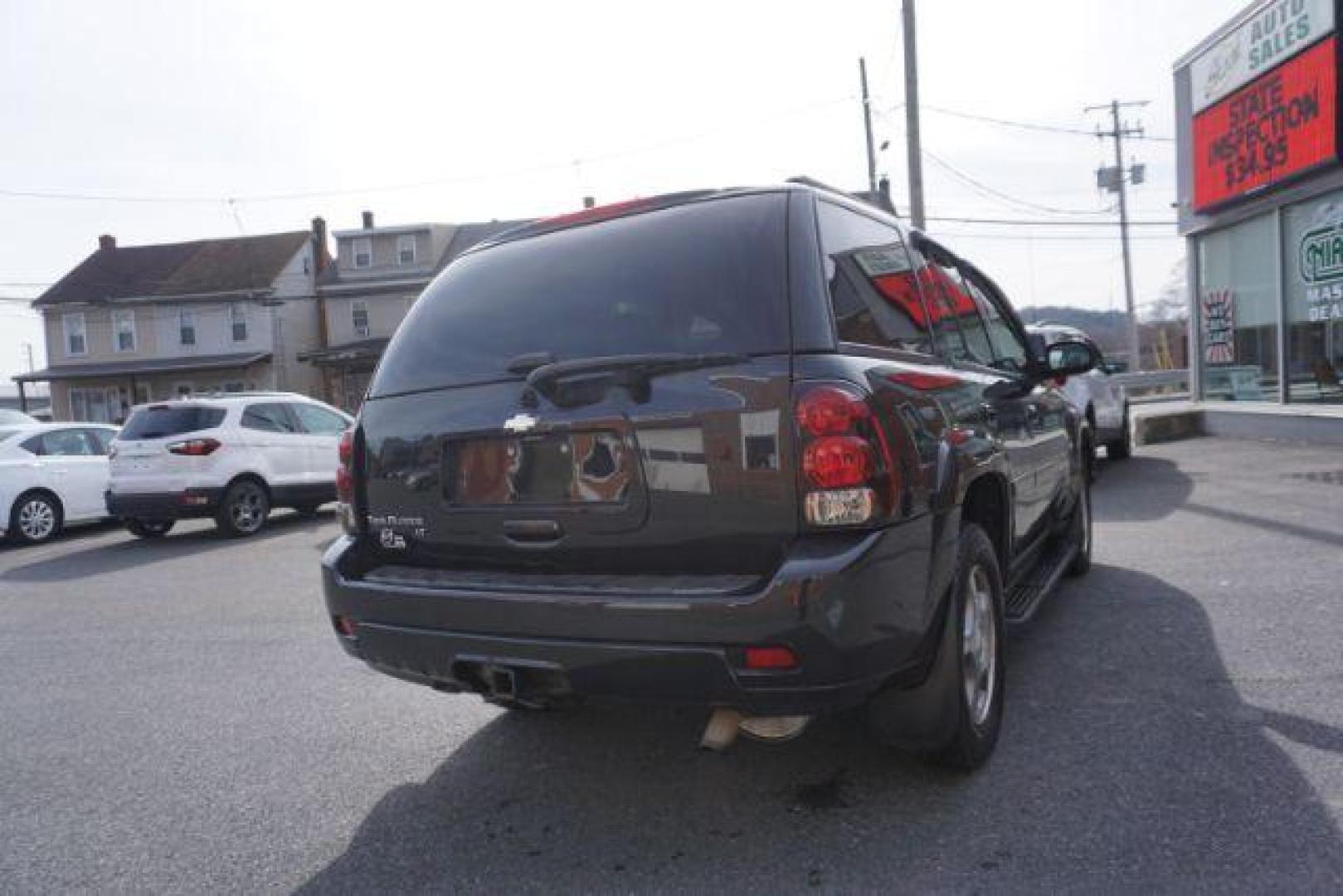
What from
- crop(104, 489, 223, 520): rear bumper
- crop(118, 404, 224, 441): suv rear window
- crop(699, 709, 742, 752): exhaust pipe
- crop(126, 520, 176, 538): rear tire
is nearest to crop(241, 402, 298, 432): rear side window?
crop(118, 404, 224, 441): suv rear window

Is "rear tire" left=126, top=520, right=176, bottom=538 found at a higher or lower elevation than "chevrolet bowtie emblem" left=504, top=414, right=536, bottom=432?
lower

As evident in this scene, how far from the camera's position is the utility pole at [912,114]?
17.4 meters

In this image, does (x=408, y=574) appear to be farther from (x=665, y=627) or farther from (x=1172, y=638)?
(x=1172, y=638)

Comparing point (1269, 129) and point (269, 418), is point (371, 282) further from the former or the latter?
point (1269, 129)

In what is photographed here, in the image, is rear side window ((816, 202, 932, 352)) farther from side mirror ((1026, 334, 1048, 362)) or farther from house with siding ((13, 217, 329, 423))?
house with siding ((13, 217, 329, 423))

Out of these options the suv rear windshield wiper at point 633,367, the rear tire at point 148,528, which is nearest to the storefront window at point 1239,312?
the suv rear windshield wiper at point 633,367

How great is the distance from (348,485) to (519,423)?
0.85 meters

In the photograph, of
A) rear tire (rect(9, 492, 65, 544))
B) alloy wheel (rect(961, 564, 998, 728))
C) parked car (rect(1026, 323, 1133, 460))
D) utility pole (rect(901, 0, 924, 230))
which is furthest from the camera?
utility pole (rect(901, 0, 924, 230))

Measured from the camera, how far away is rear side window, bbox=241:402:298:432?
36.1 feet

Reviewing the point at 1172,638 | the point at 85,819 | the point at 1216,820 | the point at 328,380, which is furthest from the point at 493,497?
the point at 328,380

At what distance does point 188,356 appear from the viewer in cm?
3684

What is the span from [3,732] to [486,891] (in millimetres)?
2925

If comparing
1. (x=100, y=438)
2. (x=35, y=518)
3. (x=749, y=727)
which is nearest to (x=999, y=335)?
(x=749, y=727)

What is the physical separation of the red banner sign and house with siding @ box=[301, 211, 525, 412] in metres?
27.7
